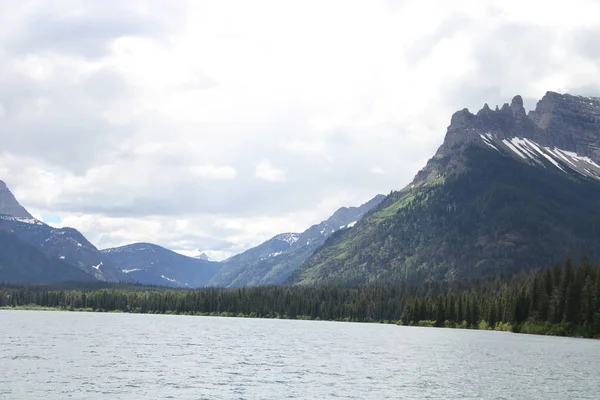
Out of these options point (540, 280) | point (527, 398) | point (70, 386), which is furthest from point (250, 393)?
point (540, 280)

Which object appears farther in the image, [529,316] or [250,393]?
[529,316]

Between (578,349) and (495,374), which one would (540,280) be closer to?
(578,349)

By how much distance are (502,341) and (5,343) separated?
104 meters

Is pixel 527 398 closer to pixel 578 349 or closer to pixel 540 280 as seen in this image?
pixel 578 349

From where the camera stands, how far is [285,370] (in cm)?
9144

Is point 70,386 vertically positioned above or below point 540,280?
below

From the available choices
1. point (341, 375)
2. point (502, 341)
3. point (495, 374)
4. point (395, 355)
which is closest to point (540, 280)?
point (502, 341)

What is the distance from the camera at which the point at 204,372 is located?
87125 mm

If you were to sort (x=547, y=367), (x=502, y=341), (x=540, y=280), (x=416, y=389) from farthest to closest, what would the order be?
(x=540, y=280) < (x=502, y=341) < (x=547, y=367) < (x=416, y=389)

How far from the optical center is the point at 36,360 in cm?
9306

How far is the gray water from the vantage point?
70875mm

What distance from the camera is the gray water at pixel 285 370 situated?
70875mm

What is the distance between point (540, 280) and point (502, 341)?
37.9 m

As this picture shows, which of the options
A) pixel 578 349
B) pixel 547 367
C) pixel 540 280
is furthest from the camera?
pixel 540 280
